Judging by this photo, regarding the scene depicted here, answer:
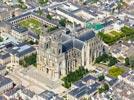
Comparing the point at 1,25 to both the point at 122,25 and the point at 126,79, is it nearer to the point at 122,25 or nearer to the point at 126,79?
the point at 122,25

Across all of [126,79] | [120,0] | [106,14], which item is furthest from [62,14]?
[126,79]

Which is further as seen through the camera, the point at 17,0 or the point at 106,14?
the point at 17,0

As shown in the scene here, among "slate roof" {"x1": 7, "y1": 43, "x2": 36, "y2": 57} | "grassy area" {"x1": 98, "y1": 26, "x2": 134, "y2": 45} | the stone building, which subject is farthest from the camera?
"grassy area" {"x1": 98, "y1": 26, "x2": 134, "y2": 45}

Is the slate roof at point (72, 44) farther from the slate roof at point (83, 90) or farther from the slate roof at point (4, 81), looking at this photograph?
the slate roof at point (4, 81)

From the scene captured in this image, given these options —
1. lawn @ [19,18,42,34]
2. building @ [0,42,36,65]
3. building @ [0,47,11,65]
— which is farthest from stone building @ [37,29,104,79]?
lawn @ [19,18,42,34]

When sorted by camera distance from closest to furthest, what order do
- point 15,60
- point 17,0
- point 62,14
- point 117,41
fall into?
point 15,60
point 117,41
point 62,14
point 17,0

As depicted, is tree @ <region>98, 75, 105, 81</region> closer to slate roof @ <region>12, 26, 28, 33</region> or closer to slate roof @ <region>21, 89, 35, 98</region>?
slate roof @ <region>21, 89, 35, 98</region>
